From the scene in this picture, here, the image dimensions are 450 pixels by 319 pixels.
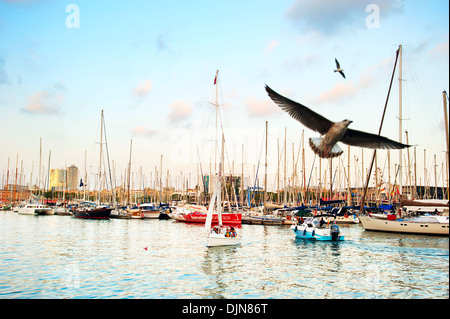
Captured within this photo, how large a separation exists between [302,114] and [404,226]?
2667 centimetres

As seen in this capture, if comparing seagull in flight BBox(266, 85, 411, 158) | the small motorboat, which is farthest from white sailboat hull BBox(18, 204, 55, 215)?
seagull in flight BBox(266, 85, 411, 158)

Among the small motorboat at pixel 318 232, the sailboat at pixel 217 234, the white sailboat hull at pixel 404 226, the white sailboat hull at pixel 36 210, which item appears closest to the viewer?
the sailboat at pixel 217 234

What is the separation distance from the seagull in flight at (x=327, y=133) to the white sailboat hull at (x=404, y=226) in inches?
769

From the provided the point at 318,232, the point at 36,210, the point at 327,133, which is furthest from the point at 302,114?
the point at 36,210

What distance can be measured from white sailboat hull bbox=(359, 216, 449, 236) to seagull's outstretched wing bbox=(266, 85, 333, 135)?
20.0 metres

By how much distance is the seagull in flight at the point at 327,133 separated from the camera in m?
10.9

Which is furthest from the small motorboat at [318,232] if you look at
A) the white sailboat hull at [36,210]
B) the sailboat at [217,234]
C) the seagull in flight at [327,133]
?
the white sailboat hull at [36,210]

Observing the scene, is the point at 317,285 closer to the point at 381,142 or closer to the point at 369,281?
the point at 369,281

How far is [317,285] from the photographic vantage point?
15.8 m

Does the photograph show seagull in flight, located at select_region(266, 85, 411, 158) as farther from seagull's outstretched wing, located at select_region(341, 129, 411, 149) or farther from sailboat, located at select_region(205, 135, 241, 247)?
sailboat, located at select_region(205, 135, 241, 247)

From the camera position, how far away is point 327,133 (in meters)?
11.6

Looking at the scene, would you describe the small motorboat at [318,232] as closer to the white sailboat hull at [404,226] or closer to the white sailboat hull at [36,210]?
the white sailboat hull at [404,226]

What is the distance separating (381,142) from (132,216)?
2380 inches
